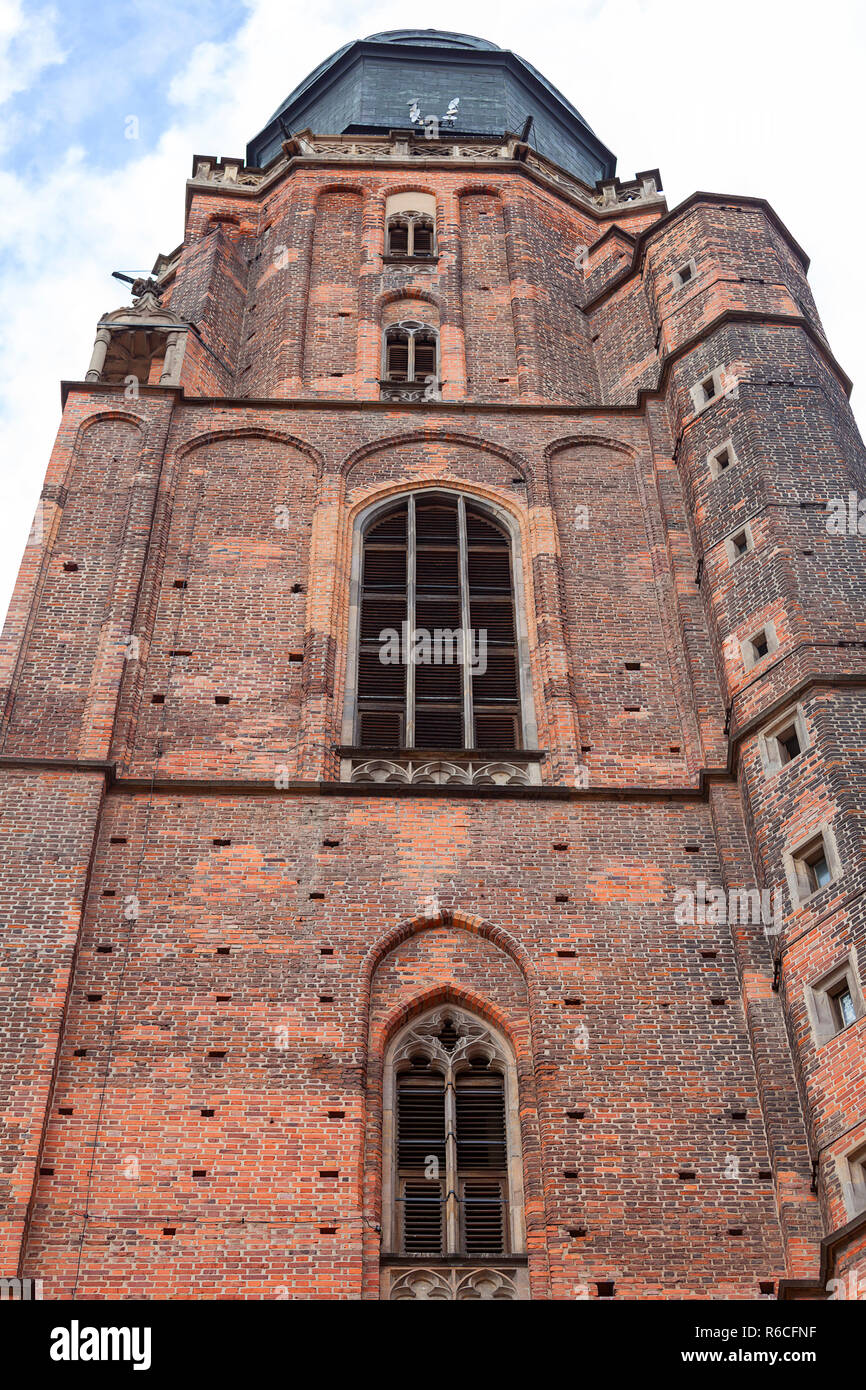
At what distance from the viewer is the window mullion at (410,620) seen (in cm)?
2023

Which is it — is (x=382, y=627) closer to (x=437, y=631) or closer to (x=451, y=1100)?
(x=437, y=631)

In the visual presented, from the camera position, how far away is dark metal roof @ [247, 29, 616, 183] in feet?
117

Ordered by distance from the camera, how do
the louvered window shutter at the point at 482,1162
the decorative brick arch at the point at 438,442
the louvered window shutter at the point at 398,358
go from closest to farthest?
the louvered window shutter at the point at 482,1162, the decorative brick arch at the point at 438,442, the louvered window shutter at the point at 398,358

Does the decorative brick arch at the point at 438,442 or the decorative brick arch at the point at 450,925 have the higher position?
the decorative brick arch at the point at 438,442

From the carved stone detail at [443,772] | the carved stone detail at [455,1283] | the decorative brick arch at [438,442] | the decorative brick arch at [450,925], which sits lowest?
the carved stone detail at [455,1283]

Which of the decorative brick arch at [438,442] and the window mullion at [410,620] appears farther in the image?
the decorative brick arch at [438,442]

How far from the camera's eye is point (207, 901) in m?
17.6

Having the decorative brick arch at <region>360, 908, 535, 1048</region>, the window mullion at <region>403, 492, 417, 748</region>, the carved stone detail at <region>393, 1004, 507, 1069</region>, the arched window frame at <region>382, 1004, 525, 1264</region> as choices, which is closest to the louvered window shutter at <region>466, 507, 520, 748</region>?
the window mullion at <region>403, 492, 417, 748</region>

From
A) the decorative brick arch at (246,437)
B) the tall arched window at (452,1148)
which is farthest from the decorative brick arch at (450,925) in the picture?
the decorative brick arch at (246,437)

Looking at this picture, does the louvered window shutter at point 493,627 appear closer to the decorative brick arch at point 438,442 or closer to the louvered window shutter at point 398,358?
the decorative brick arch at point 438,442

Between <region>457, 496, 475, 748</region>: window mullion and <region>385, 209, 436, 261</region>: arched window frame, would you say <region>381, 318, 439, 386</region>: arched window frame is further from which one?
<region>457, 496, 475, 748</region>: window mullion

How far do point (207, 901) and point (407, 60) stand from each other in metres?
24.5

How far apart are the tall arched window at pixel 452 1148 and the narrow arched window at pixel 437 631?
3717 millimetres

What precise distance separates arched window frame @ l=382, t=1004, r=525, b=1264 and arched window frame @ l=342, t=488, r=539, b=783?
3.06 metres
